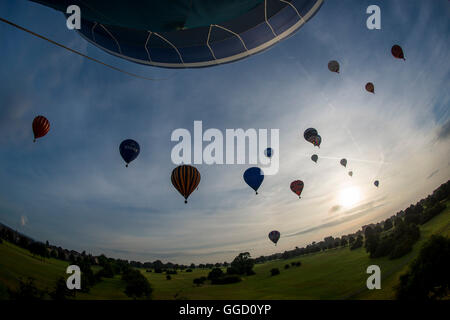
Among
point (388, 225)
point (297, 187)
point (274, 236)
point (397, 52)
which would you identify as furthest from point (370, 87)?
point (388, 225)

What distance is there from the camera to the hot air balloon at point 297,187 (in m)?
18.1

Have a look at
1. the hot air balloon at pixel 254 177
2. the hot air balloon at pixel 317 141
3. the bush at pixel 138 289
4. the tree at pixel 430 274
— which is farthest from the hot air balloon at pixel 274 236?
the bush at pixel 138 289

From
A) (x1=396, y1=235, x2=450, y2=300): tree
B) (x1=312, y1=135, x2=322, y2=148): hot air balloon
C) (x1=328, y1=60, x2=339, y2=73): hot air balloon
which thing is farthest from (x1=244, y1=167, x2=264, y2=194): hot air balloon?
(x1=328, y1=60, x2=339, y2=73): hot air balloon

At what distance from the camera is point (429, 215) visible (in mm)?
27609

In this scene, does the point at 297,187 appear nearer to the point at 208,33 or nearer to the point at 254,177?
the point at 254,177

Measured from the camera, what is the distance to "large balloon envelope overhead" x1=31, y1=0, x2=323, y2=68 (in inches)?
194

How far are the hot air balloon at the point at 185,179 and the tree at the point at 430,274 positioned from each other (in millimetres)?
12478

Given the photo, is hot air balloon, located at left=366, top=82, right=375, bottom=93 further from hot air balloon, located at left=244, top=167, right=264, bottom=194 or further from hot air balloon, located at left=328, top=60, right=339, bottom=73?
hot air balloon, located at left=244, top=167, right=264, bottom=194

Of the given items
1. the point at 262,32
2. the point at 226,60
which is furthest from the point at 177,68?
the point at 262,32

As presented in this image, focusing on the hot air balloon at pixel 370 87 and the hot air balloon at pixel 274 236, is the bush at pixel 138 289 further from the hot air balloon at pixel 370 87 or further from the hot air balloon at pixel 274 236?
the hot air balloon at pixel 370 87

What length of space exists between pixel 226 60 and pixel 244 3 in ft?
10.5

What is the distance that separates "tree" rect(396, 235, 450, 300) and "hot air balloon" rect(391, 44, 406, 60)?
1208 centimetres
